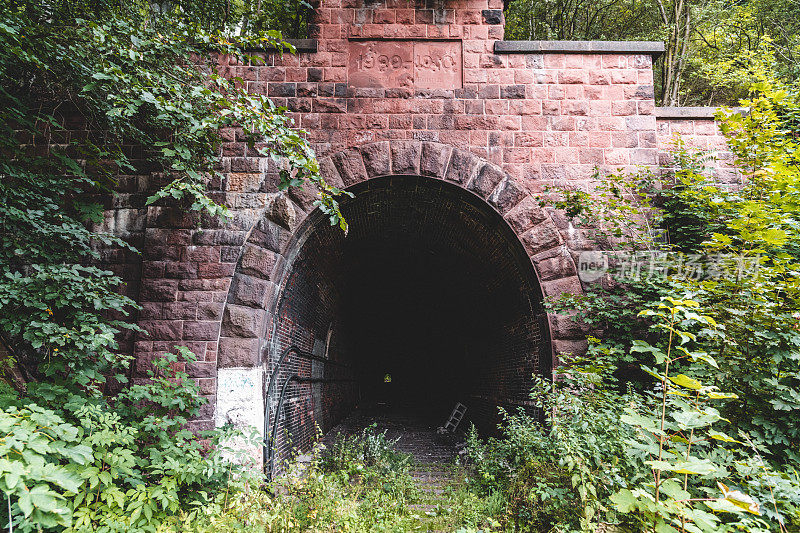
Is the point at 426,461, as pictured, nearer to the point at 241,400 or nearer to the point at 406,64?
the point at 241,400

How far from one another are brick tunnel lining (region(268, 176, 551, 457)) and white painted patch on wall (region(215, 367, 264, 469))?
41 centimetres

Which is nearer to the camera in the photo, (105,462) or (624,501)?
(624,501)

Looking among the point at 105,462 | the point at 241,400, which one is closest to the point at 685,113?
the point at 241,400

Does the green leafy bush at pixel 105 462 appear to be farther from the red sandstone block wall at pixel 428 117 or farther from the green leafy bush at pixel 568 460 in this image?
the green leafy bush at pixel 568 460

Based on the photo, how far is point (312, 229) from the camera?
18.6 ft

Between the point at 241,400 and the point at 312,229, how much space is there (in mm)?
2214

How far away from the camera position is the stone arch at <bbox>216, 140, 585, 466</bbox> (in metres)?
4.96

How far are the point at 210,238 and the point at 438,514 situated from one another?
4.01 meters

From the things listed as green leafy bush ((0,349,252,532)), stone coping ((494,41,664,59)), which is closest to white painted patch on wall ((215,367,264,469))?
green leafy bush ((0,349,252,532))

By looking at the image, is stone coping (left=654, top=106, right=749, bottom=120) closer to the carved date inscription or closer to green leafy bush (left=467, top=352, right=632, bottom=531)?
the carved date inscription

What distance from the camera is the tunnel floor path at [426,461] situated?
4.56 m

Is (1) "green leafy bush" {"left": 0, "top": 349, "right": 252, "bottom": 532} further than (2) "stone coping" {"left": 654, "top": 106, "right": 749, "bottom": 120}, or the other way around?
(2) "stone coping" {"left": 654, "top": 106, "right": 749, "bottom": 120}

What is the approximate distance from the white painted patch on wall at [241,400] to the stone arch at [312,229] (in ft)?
0.03

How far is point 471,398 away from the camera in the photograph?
9.27 metres
